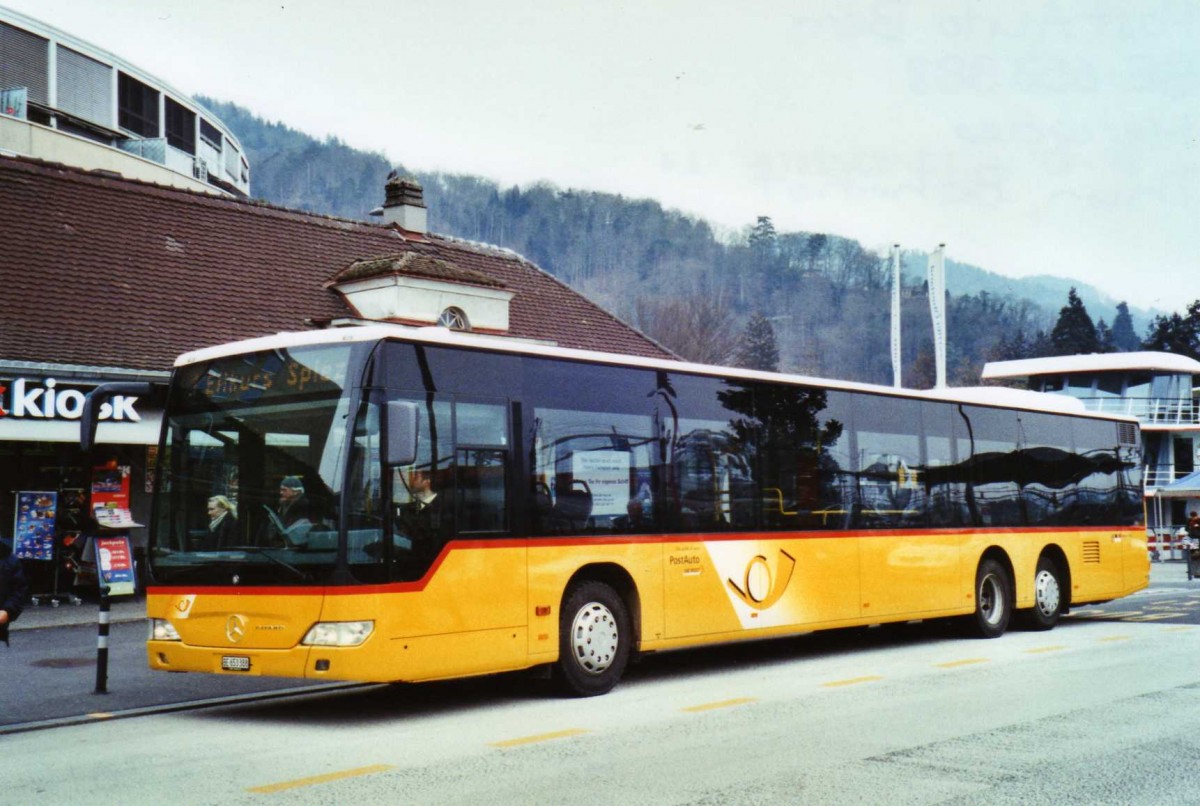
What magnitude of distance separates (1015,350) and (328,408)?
12827 cm

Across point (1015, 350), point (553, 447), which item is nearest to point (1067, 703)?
point (553, 447)

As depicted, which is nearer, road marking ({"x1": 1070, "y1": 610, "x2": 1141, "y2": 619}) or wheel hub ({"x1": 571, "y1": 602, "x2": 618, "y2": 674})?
wheel hub ({"x1": 571, "y1": 602, "x2": 618, "y2": 674})

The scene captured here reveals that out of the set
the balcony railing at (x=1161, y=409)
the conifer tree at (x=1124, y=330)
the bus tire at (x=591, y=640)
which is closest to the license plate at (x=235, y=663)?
the bus tire at (x=591, y=640)

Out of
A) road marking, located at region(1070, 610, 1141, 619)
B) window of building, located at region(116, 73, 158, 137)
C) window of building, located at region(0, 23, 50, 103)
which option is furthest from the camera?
window of building, located at region(116, 73, 158, 137)

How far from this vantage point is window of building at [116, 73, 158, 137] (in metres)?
47.5

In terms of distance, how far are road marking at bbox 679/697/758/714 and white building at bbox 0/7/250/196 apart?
84.1 ft

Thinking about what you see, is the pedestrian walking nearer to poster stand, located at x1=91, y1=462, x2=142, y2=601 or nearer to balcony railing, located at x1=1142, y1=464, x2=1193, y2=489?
poster stand, located at x1=91, y1=462, x2=142, y2=601

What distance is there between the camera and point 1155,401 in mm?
67250

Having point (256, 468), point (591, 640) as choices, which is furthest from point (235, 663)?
point (591, 640)

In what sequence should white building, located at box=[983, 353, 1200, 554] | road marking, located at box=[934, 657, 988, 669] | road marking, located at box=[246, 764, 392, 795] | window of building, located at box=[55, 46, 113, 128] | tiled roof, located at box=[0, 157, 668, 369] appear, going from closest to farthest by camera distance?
road marking, located at box=[246, 764, 392, 795]
road marking, located at box=[934, 657, 988, 669]
tiled roof, located at box=[0, 157, 668, 369]
window of building, located at box=[55, 46, 113, 128]
white building, located at box=[983, 353, 1200, 554]

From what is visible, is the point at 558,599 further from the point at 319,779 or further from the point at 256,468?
the point at 319,779

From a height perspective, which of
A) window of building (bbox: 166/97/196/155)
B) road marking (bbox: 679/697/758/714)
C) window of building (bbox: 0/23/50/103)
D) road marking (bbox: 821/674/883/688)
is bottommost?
A: road marking (bbox: 821/674/883/688)

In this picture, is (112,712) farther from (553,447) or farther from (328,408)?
(553,447)

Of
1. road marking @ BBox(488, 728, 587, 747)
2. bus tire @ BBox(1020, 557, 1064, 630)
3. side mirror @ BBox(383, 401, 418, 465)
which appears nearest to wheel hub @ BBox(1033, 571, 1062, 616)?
bus tire @ BBox(1020, 557, 1064, 630)
